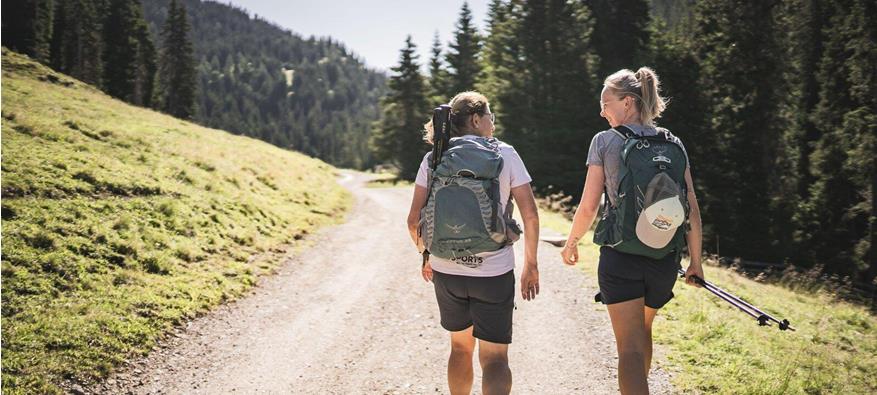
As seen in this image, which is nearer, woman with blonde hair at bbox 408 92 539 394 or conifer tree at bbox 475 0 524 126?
woman with blonde hair at bbox 408 92 539 394

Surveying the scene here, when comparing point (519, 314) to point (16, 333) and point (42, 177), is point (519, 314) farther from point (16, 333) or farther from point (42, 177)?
point (42, 177)

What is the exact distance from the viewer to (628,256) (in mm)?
3115

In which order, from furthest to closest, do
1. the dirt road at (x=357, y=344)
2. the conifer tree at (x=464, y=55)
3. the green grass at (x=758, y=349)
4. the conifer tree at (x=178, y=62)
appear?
the conifer tree at (x=178, y=62) → the conifer tree at (x=464, y=55) → the dirt road at (x=357, y=344) → the green grass at (x=758, y=349)

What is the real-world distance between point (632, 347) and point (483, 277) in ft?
3.51

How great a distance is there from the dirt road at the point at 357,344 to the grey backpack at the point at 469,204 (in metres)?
2.88

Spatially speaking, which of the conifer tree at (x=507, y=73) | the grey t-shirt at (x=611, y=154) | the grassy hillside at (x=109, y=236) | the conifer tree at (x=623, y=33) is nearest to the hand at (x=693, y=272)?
the grey t-shirt at (x=611, y=154)

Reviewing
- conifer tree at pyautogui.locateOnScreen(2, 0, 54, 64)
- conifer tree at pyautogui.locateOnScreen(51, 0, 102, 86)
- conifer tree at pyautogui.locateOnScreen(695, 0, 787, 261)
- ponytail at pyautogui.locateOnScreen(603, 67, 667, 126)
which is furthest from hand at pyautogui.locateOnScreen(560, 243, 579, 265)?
conifer tree at pyautogui.locateOnScreen(51, 0, 102, 86)

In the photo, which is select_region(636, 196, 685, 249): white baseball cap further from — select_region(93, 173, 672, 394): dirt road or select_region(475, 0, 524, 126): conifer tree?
select_region(475, 0, 524, 126): conifer tree

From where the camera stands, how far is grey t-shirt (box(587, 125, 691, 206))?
3.23 m

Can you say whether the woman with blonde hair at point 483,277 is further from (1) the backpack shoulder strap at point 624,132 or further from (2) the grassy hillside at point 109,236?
(2) the grassy hillside at point 109,236

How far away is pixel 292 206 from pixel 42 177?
834cm

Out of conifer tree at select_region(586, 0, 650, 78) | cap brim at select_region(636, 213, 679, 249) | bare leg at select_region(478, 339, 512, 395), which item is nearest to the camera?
cap brim at select_region(636, 213, 679, 249)


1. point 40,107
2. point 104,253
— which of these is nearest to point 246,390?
point 104,253

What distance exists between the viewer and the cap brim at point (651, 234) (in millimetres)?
3014
